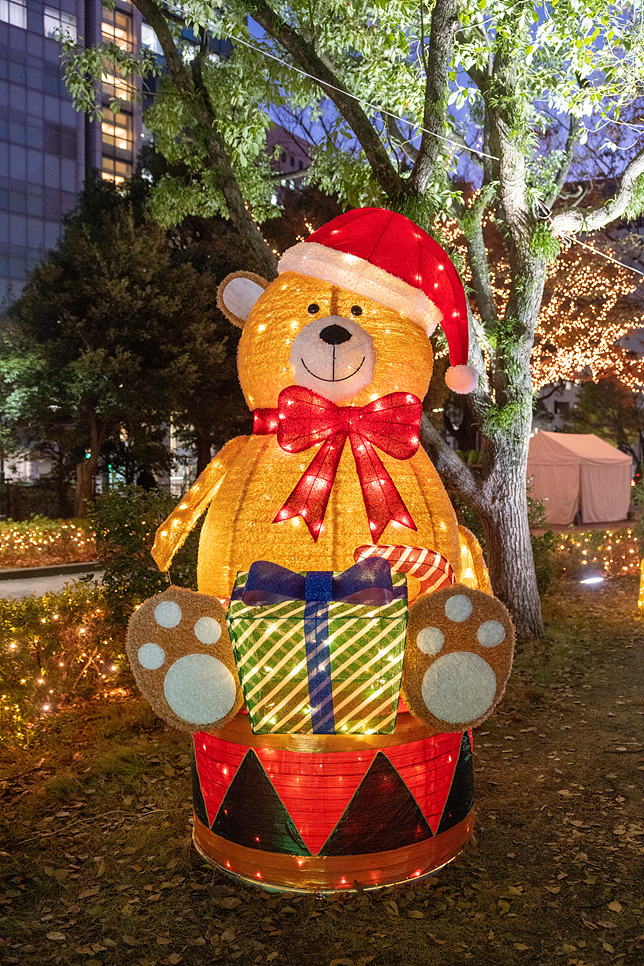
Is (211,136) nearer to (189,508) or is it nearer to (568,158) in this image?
(568,158)

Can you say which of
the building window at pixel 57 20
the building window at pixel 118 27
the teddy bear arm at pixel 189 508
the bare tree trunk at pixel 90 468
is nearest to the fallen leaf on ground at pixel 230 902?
the teddy bear arm at pixel 189 508

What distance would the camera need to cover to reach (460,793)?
147 inches

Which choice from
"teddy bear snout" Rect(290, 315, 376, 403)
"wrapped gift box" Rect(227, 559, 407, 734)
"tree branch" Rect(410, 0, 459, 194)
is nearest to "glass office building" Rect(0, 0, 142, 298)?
"tree branch" Rect(410, 0, 459, 194)

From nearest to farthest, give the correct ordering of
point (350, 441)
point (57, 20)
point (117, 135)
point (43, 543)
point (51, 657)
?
1. point (350, 441)
2. point (51, 657)
3. point (43, 543)
4. point (57, 20)
5. point (117, 135)

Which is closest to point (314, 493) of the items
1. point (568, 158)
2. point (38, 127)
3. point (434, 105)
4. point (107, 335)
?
point (434, 105)

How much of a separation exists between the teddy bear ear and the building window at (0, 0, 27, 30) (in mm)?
46401

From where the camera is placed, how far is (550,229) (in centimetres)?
808

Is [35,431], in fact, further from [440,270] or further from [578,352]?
[440,270]

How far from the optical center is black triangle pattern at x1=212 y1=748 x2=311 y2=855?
337cm

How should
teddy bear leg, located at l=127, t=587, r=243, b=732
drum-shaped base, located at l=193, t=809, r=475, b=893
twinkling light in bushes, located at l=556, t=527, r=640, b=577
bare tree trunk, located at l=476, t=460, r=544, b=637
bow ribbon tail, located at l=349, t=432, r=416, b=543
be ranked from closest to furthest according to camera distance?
1. teddy bear leg, located at l=127, t=587, r=243, b=732
2. drum-shaped base, located at l=193, t=809, r=475, b=893
3. bow ribbon tail, located at l=349, t=432, r=416, b=543
4. bare tree trunk, located at l=476, t=460, r=544, b=637
5. twinkling light in bushes, located at l=556, t=527, r=640, b=577

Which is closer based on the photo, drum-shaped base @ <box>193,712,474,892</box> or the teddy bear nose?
drum-shaped base @ <box>193,712,474,892</box>

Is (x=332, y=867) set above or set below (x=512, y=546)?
below

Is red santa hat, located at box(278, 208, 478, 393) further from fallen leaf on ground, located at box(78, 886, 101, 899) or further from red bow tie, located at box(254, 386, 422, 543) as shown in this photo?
fallen leaf on ground, located at box(78, 886, 101, 899)

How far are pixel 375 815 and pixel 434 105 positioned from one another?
19.3ft
